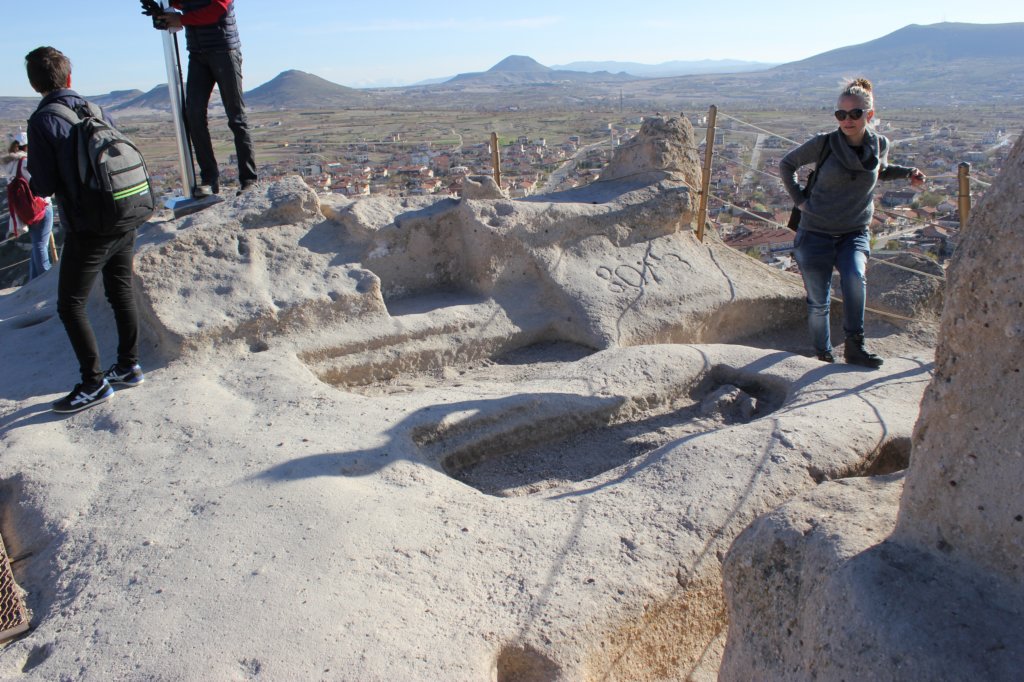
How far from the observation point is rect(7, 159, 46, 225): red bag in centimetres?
744

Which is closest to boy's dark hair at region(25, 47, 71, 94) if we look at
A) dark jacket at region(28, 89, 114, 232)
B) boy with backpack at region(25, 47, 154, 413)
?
boy with backpack at region(25, 47, 154, 413)

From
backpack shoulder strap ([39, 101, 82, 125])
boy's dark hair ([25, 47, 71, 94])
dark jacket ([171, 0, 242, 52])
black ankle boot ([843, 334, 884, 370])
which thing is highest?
dark jacket ([171, 0, 242, 52])

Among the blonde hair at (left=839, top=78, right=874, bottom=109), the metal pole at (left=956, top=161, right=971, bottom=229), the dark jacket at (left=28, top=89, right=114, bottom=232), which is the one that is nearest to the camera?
the dark jacket at (left=28, top=89, right=114, bottom=232)

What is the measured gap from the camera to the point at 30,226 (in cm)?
784

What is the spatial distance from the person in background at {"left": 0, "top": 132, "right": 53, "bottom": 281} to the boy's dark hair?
3742mm

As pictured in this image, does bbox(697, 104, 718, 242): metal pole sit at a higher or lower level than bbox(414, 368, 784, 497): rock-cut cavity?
higher

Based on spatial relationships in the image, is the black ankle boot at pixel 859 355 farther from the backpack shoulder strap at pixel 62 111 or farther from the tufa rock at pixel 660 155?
the backpack shoulder strap at pixel 62 111

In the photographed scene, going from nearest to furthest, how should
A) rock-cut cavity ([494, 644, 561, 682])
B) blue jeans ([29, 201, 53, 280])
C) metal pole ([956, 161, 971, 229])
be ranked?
rock-cut cavity ([494, 644, 561, 682])
metal pole ([956, 161, 971, 229])
blue jeans ([29, 201, 53, 280])

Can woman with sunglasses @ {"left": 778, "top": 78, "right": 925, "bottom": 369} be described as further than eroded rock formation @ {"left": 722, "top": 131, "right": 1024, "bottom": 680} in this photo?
Yes

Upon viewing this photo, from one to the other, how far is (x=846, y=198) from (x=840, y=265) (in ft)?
1.46

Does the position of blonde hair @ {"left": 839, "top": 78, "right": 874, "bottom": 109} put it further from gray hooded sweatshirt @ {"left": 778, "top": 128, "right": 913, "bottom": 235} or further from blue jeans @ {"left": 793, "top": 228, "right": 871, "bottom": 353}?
blue jeans @ {"left": 793, "top": 228, "right": 871, "bottom": 353}

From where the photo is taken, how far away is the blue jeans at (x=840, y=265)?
17.2 feet

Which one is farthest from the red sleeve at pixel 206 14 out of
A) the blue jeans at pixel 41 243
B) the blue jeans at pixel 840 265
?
the blue jeans at pixel 840 265

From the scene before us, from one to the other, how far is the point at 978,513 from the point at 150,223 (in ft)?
18.4
